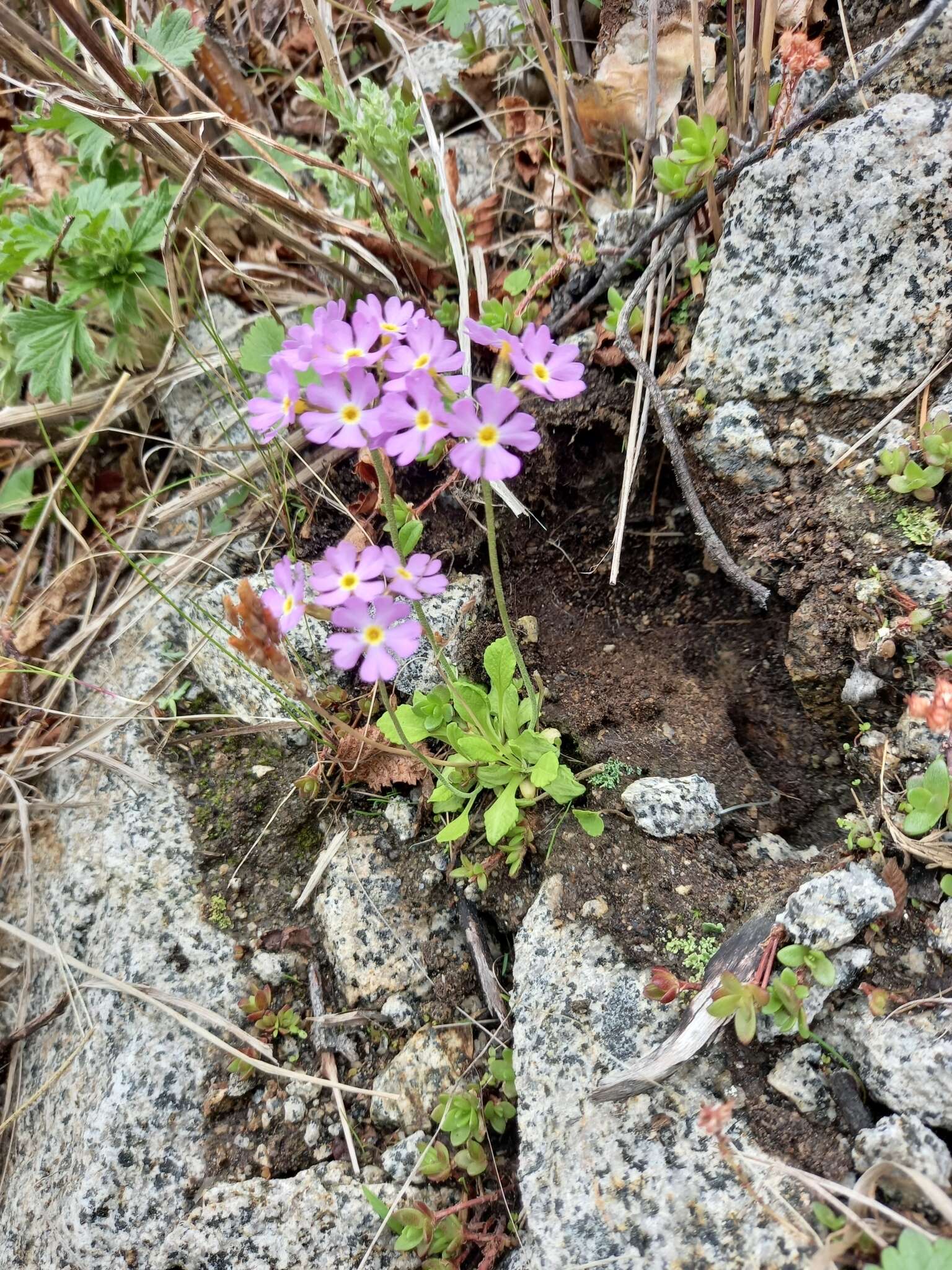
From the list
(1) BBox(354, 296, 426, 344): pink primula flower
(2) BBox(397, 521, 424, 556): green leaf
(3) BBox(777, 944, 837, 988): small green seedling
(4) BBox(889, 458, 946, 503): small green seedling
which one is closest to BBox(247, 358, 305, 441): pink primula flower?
(1) BBox(354, 296, 426, 344): pink primula flower

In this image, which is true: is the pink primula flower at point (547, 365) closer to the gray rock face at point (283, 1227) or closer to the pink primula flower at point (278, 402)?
the pink primula flower at point (278, 402)

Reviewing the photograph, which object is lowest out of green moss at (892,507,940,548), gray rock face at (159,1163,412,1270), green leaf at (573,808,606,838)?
gray rock face at (159,1163,412,1270)

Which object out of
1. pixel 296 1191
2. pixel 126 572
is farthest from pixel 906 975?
pixel 126 572

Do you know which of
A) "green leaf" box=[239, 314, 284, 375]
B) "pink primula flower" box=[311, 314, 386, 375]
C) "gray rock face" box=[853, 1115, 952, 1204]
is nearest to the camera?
"gray rock face" box=[853, 1115, 952, 1204]

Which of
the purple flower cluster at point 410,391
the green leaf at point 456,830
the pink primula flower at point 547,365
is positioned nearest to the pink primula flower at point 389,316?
the purple flower cluster at point 410,391

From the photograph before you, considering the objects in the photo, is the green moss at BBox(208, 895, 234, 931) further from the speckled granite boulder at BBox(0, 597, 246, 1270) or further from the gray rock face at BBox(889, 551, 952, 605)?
the gray rock face at BBox(889, 551, 952, 605)

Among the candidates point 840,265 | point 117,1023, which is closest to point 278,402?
point 840,265
